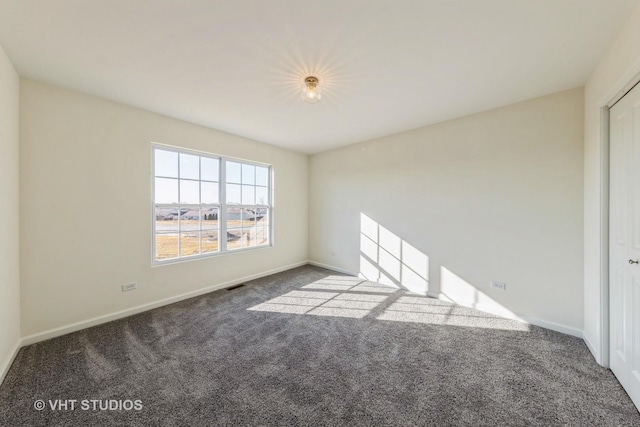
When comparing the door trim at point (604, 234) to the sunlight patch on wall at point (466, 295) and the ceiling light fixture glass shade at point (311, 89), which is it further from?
the ceiling light fixture glass shade at point (311, 89)

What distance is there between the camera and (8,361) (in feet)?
6.53

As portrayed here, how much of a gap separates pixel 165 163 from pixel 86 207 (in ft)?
3.38

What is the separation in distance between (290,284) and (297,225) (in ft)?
4.78

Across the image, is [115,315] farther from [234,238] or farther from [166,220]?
[234,238]

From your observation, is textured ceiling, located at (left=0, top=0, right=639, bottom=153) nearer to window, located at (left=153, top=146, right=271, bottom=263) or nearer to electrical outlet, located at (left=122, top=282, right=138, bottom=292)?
window, located at (left=153, top=146, right=271, bottom=263)

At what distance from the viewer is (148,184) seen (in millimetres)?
3109

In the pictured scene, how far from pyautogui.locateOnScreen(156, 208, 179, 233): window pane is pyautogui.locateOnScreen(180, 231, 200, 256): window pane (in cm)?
17

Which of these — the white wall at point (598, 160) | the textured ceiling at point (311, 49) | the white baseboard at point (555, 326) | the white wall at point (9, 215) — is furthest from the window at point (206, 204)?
the white wall at point (598, 160)

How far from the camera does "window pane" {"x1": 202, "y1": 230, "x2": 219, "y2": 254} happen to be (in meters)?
3.77

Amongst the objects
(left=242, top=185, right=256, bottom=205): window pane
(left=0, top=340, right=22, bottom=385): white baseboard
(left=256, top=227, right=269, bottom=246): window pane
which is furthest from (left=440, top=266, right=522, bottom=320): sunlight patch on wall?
(left=0, top=340, right=22, bottom=385): white baseboard

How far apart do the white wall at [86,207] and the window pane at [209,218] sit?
566mm

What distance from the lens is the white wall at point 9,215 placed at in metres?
1.93

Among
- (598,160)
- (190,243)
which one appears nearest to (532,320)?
(598,160)

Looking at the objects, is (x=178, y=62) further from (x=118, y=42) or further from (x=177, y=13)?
(x=177, y=13)
